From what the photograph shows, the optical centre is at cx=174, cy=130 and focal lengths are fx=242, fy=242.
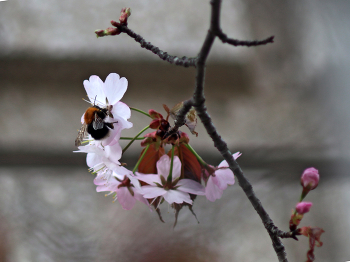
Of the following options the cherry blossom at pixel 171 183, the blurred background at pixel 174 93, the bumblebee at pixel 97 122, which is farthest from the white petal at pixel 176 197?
the blurred background at pixel 174 93

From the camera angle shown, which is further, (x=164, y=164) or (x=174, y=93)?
(x=174, y=93)

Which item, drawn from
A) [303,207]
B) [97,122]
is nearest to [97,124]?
[97,122]

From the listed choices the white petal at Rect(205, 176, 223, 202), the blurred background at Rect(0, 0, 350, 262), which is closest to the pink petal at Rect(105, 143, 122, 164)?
the white petal at Rect(205, 176, 223, 202)

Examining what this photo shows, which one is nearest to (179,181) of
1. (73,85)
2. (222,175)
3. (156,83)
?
(222,175)

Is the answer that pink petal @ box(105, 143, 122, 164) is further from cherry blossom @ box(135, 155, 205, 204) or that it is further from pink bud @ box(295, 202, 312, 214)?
pink bud @ box(295, 202, 312, 214)

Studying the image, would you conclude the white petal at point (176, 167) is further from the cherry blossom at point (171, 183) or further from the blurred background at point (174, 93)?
the blurred background at point (174, 93)

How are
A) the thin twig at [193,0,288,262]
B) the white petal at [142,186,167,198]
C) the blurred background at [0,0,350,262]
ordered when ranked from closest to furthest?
the thin twig at [193,0,288,262], the white petal at [142,186,167,198], the blurred background at [0,0,350,262]

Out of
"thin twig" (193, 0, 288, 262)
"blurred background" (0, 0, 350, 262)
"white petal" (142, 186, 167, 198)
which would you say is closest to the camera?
"thin twig" (193, 0, 288, 262)

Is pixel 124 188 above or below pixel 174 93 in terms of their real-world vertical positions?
below

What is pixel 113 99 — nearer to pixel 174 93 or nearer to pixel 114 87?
pixel 114 87

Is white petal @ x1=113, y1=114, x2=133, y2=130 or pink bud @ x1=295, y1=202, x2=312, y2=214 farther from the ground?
white petal @ x1=113, y1=114, x2=133, y2=130
